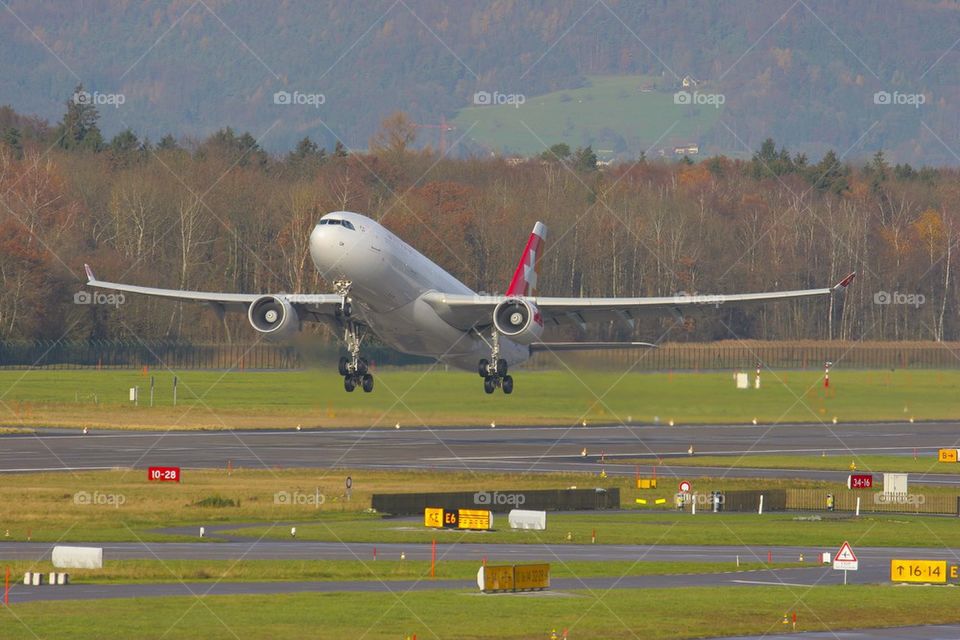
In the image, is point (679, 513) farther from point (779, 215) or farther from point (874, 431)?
point (779, 215)

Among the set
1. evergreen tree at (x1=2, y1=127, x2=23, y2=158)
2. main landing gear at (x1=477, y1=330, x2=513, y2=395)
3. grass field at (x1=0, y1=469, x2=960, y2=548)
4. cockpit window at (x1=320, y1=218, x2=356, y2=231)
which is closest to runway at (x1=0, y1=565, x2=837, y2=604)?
grass field at (x1=0, y1=469, x2=960, y2=548)

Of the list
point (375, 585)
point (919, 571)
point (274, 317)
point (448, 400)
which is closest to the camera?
point (375, 585)

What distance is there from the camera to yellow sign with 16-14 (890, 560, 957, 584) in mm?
47750

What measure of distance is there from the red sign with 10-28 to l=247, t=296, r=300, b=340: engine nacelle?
28.4 feet

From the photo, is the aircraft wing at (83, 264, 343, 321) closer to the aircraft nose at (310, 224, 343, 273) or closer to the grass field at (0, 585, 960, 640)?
the aircraft nose at (310, 224, 343, 273)

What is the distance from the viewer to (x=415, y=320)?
66.4 m

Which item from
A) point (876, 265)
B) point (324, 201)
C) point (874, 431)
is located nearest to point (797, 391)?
point (874, 431)

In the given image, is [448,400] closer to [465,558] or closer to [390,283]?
[390,283]

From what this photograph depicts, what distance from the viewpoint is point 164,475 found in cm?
7069

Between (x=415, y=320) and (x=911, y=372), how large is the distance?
244 ft

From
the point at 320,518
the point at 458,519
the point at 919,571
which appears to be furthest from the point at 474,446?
the point at 919,571

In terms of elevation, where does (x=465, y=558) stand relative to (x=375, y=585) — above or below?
above

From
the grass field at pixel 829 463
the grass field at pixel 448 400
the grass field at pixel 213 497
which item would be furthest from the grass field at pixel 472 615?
the grass field at pixel 829 463

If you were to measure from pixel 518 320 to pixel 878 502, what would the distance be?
1925cm
